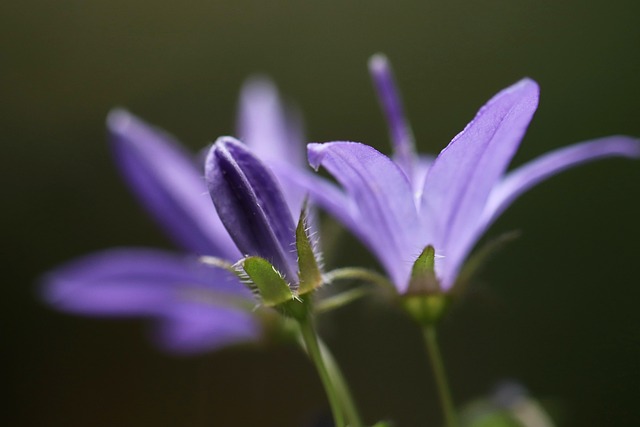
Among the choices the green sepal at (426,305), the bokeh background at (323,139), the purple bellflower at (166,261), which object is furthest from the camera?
the bokeh background at (323,139)

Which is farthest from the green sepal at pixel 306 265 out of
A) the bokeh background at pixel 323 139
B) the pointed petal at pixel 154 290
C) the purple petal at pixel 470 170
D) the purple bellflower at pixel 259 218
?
the bokeh background at pixel 323 139

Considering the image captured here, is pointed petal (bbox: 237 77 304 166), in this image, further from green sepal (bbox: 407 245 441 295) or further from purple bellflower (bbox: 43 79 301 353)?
green sepal (bbox: 407 245 441 295)

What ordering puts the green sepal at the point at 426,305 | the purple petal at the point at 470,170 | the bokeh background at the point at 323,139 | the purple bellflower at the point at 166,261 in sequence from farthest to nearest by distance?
the bokeh background at the point at 323,139, the purple bellflower at the point at 166,261, the green sepal at the point at 426,305, the purple petal at the point at 470,170

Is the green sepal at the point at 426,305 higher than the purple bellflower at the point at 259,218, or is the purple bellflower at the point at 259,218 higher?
the purple bellflower at the point at 259,218

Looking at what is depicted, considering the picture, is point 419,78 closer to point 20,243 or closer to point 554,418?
point 20,243

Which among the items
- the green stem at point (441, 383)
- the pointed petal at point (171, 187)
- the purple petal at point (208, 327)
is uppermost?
the pointed petal at point (171, 187)

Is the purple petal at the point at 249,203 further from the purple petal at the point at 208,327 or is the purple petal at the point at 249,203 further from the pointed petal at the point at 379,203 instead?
the purple petal at the point at 208,327

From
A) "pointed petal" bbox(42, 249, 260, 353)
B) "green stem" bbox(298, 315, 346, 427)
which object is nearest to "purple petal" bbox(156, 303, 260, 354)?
"pointed petal" bbox(42, 249, 260, 353)
